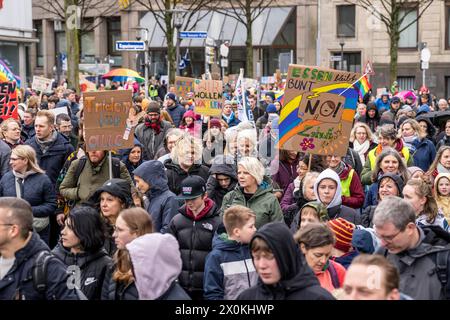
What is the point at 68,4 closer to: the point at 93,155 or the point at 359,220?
the point at 93,155

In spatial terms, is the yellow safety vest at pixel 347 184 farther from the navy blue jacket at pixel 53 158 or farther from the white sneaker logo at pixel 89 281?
the white sneaker logo at pixel 89 281

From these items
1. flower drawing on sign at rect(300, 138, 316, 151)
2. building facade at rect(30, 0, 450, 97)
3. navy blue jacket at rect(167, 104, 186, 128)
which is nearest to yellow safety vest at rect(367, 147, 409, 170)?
flower drawing on sign at rect(300, 138, 316, 151)

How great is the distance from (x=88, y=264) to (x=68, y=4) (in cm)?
2064

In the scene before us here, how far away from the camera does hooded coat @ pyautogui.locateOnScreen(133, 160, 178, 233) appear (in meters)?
7.63

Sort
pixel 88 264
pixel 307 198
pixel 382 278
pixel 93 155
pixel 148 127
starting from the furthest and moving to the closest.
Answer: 1. pixel 148 127
2. pixel 93 155
3. pixel 307 198
4. pixel 88 264
5. pixel 382 278

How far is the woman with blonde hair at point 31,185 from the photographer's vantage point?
8438 millimetres

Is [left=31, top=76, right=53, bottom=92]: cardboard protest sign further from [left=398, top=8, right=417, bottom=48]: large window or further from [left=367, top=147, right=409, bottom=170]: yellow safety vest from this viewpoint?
[left=398, top=8, right=417, bottom=48]: large window

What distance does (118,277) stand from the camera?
16.8ft

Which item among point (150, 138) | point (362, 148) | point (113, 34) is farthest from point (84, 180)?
point (113, 34)

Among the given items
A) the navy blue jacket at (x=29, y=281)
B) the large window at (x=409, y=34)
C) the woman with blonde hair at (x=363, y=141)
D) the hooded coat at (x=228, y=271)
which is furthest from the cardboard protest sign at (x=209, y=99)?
the large window at (x=409, y=34)

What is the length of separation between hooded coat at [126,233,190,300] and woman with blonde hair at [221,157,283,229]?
259cm

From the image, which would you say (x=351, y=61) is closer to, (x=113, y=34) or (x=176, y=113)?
(x=113, y=34)

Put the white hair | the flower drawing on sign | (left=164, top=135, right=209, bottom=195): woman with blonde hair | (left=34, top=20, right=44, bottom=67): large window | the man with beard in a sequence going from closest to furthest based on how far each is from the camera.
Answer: the white hair < the flower drawing on sign < (left=164, top=135, right=209, bottom=195): woman with blonde hair < the man with beard < (left=34, top=20, right=44, bottom=67): large window
